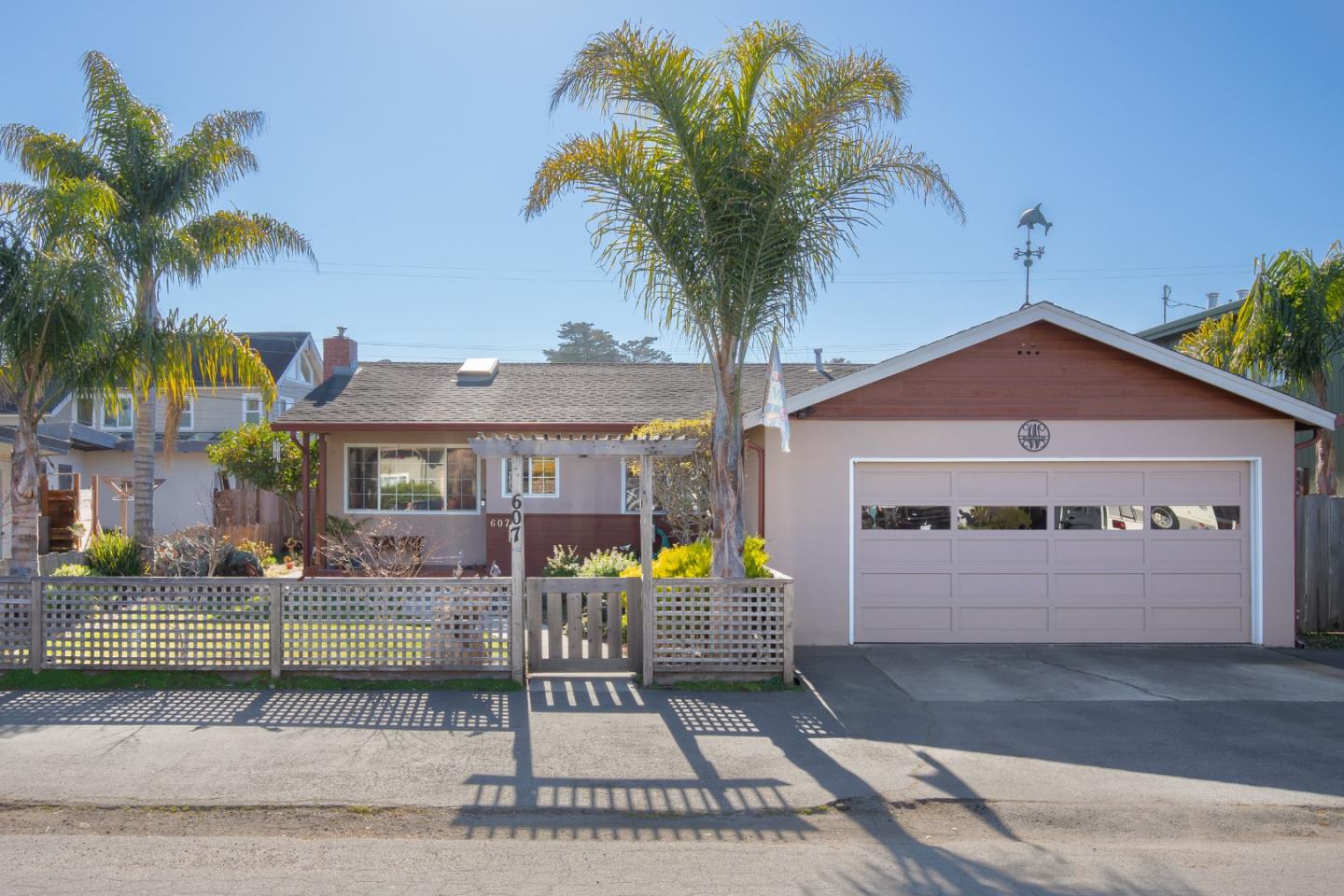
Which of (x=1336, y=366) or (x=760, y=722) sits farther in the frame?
(x=1336, y=366)

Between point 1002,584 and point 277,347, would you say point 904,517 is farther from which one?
point 277,347

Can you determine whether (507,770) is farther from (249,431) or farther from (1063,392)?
(249,431)

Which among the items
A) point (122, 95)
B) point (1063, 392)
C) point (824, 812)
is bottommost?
point (824, 812)

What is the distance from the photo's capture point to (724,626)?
879cm

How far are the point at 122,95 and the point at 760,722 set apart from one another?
13188mm

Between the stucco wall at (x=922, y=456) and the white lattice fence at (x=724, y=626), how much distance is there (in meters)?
2.03

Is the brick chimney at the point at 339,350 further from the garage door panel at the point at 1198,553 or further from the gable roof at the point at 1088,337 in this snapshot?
the garage door panel at the point at 1198,553

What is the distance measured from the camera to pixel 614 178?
909 cm

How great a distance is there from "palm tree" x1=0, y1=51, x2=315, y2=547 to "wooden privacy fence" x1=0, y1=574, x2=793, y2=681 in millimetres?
4901

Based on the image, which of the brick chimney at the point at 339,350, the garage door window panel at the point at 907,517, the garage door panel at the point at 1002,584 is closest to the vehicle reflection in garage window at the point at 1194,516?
the garage door panel at the point at 1002,584

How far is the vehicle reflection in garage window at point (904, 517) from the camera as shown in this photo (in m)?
10.9

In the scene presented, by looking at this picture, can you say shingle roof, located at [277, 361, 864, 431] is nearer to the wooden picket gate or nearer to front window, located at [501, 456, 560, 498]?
front window, located at [501, 456, 560, 498]

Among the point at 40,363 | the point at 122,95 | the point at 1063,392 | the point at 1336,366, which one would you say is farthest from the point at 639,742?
the point at 1336,366

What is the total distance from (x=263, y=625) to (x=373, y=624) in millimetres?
1046
